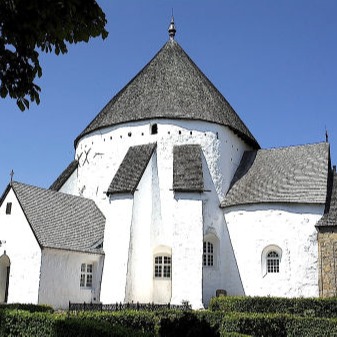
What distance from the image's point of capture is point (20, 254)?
2403 centimetres

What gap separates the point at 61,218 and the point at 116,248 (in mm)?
3961

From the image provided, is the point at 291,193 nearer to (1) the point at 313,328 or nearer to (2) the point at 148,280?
(2) the point at 148,280

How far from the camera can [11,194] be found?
25.5 metres

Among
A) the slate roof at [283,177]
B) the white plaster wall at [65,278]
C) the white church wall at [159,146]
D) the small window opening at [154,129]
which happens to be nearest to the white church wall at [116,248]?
the white plaster wall at [65,278]

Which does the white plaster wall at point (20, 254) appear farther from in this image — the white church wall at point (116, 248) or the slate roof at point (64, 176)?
the slate roof at point (64, 176)

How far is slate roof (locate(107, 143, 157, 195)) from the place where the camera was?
2559 centimetres

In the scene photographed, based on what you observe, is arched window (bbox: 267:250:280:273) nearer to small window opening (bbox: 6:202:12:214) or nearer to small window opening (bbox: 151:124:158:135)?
small window opening (bbox: 151:124:158:135)

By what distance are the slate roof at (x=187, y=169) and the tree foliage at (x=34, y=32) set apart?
58.7ft

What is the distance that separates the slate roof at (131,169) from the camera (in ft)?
84.0

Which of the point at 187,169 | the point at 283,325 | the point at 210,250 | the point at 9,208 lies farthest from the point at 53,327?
the point at 210,250

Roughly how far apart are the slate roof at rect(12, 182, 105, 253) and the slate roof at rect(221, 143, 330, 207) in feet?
25.8

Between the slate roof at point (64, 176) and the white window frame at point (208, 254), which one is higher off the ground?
the slate roof at point (64, 176)

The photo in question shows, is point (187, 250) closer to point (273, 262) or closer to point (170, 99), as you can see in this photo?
point (273, 262)

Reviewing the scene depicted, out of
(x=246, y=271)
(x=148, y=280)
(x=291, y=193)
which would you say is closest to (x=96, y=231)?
(x=148, y=280)
